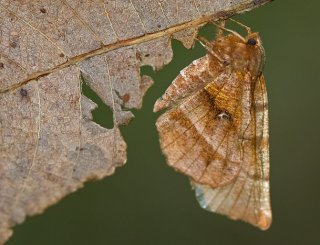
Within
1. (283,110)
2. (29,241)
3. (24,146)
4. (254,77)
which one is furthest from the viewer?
(283,110)

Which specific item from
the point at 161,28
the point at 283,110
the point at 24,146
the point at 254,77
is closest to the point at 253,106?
the point at 254,77

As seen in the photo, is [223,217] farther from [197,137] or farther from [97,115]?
[97,115]

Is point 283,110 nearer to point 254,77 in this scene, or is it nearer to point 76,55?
point 254,77

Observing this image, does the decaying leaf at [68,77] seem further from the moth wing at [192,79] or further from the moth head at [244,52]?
the moth head at [244,52]

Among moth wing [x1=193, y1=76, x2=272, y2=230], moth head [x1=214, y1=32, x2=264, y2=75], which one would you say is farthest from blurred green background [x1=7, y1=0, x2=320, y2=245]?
moth head [x1=214, y1=32, x2=264, y2=75]

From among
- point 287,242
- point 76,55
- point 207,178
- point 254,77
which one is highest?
point 76,55

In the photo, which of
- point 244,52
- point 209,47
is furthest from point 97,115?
point 244,52

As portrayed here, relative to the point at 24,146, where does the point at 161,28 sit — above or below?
above
